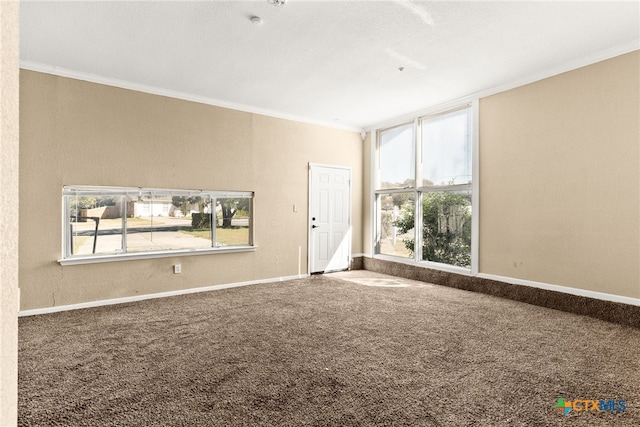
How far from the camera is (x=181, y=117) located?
15.6 feet

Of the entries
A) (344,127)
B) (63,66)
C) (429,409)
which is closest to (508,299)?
(429,409)

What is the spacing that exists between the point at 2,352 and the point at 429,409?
2.08 metres

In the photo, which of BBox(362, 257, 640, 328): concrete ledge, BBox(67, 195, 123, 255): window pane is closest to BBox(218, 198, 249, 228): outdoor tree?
BBox(67, 195, 123, 255): window pane

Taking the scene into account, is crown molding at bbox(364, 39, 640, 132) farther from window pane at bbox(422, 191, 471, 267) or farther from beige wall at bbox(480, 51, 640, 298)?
window pane at bbox(422, 191, 471, 267)

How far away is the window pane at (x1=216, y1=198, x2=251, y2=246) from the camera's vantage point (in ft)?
16.9

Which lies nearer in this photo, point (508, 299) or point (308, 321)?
point (308, 321)

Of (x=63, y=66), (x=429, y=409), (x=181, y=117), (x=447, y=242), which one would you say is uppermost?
(x=63, y=66)

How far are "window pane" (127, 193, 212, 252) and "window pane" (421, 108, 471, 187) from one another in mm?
3547

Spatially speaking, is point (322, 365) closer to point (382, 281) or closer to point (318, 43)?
point (318, 43)

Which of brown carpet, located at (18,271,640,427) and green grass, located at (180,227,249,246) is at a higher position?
green grass, located at (180,227,249,246)

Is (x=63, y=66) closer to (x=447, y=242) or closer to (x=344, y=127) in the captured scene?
(x=344, y=127)

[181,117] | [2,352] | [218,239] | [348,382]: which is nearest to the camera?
[2,352]

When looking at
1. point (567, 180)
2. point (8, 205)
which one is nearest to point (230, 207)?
point (567, 180)

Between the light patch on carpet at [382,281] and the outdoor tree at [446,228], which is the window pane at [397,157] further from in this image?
the light patch on carpet at [382,281]
